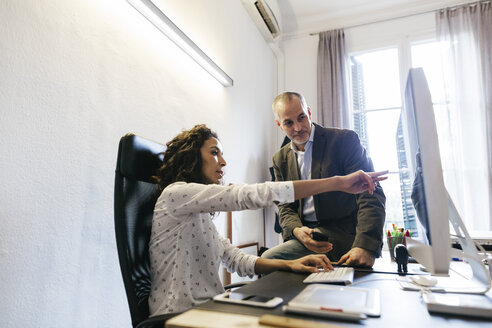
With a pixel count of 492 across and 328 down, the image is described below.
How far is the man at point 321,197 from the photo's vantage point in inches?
62.5

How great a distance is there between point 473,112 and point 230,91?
2449 mm

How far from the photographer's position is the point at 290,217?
1.88 m

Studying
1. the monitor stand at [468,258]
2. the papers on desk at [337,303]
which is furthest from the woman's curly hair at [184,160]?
the monitor stand at [468,258]

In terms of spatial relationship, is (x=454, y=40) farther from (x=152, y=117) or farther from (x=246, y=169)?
(x=152, y=117)

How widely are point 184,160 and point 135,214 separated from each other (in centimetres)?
30

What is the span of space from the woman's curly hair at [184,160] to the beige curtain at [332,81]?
2587mm

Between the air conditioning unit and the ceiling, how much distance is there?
0.25 metres

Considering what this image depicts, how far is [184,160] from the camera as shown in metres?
1.21

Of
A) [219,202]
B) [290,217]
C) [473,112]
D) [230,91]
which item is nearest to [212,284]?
[219,202]

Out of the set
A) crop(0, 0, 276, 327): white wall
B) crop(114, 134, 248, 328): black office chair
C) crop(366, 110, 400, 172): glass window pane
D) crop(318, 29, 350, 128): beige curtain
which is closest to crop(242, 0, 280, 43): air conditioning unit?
crop(318, 29, 350, 128): beige curtain

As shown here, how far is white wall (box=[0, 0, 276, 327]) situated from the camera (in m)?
1.05

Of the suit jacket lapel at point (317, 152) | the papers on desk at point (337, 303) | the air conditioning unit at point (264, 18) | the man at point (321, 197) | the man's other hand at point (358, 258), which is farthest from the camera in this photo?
the air conditioning unit at point (264, 18)

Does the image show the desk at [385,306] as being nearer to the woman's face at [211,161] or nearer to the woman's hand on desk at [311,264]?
the woman's hand on desk at [311,264]

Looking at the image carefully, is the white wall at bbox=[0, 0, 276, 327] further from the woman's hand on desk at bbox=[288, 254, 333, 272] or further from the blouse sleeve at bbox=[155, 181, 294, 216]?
the woman's hand on desk at bbox=[288, 254, 333, 272]
